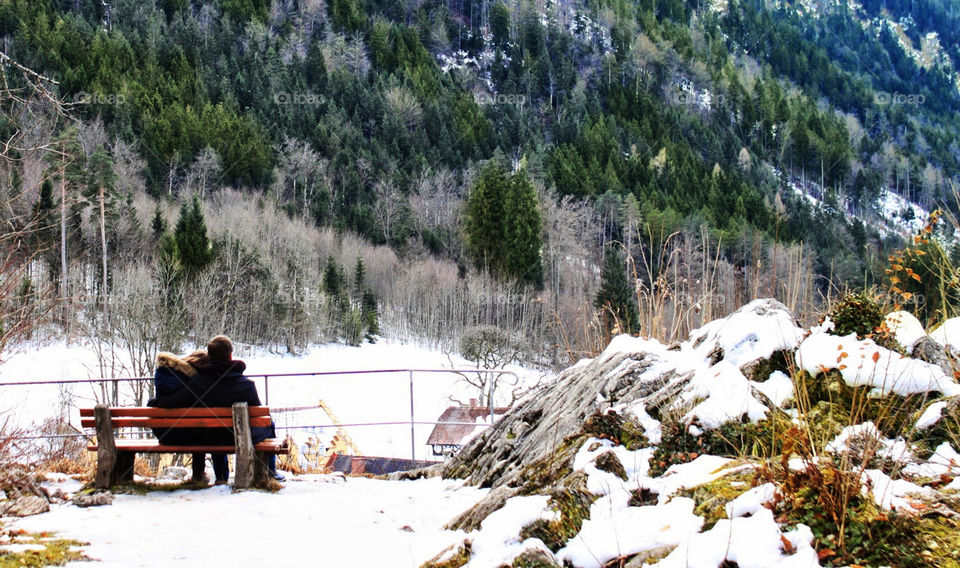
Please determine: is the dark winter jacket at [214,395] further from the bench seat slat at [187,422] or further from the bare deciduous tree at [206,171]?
the bare deciduous tree at [206,171]

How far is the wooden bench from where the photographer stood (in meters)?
5.92

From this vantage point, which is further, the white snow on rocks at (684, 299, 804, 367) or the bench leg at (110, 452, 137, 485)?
the bench leg at (110, 452, 137, 485)

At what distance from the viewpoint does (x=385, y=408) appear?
3162 cm

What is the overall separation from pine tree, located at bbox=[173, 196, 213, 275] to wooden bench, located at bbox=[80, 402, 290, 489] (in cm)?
4044

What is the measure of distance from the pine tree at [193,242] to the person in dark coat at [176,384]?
40336 mm

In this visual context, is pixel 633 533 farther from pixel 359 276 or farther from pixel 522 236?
pixel 522 236

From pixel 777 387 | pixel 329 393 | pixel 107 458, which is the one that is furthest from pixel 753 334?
pixel 329 393

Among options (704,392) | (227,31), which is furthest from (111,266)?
(227,31)

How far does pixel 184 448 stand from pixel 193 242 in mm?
41546

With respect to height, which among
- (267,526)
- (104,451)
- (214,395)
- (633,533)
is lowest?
(267,526)

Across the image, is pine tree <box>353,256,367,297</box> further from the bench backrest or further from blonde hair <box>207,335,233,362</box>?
the bench backrest

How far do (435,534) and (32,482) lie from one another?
9.59ft

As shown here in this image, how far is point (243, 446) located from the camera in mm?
5953

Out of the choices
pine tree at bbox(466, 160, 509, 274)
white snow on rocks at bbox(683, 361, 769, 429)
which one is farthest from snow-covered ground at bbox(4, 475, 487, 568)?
pine tree at bbox(466, 160, 509, 274)
